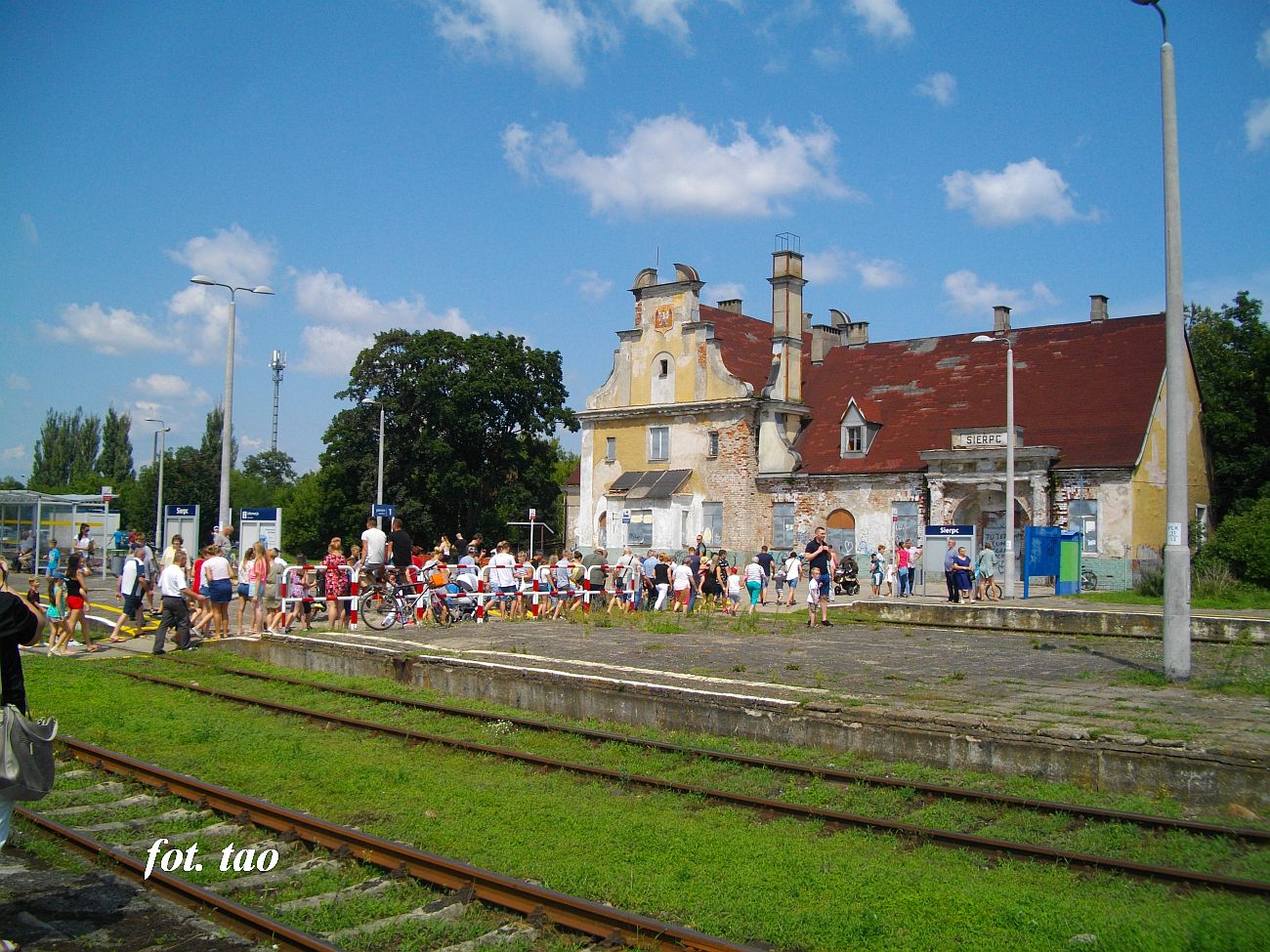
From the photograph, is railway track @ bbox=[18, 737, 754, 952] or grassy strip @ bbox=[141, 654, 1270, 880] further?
grassy strip @ bbox=[141, 654, 1270, 880]

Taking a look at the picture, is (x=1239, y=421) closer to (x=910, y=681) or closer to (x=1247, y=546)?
(x=1247, y=546)

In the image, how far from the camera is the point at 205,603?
71.8 ft

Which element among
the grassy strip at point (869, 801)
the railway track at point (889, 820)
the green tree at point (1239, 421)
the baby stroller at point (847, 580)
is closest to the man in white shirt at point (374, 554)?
the grassy strip at point (869, 801)

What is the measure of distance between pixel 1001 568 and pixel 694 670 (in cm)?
2801

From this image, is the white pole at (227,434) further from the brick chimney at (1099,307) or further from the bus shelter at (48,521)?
the brick chimney at (1099,307)

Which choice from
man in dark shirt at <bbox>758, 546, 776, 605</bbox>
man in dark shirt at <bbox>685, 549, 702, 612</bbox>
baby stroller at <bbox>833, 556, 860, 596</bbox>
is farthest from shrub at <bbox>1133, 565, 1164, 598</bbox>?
man in dark shirt at <bbox>685, 549, 702, 612</bbox>

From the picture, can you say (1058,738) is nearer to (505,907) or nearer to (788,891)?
(788,891)

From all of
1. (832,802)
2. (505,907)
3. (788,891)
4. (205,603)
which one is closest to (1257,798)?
(832,802)

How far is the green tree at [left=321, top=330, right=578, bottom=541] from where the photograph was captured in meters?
62.7

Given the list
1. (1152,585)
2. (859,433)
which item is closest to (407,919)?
(1152,585)

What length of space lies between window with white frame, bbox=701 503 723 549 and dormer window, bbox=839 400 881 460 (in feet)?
20.8

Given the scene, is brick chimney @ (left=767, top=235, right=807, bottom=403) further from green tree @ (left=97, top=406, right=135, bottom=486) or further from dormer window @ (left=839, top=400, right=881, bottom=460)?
green tree @ (left=97, top=406, right=135, bottom=486)

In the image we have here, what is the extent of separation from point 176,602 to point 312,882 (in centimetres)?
1403

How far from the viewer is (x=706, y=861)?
26.2 ft
